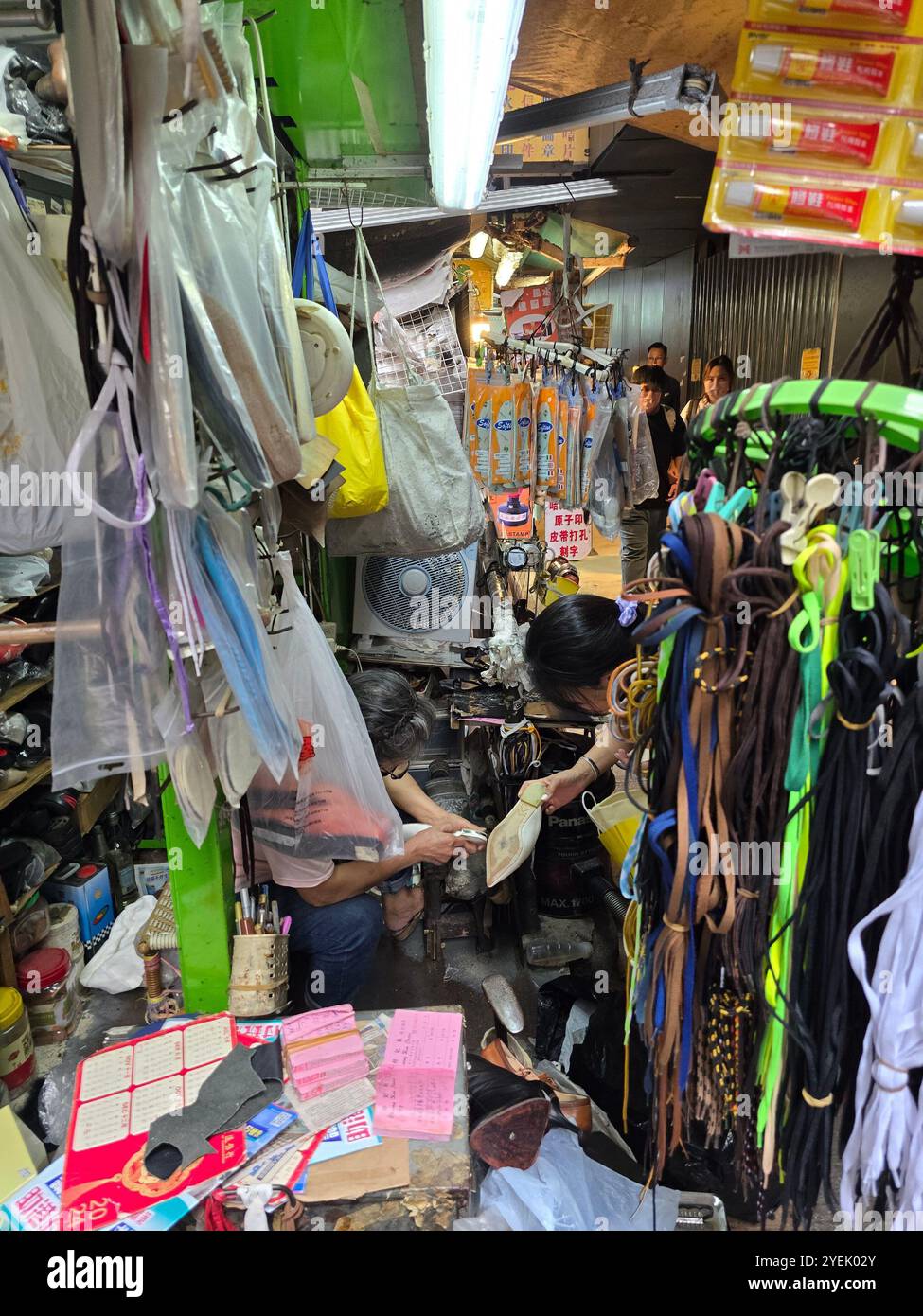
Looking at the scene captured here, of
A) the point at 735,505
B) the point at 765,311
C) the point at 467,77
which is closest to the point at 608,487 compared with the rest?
the point at 765,311

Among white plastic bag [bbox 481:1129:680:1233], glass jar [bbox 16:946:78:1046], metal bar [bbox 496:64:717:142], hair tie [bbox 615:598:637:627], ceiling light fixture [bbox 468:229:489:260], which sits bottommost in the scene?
glass jar [bbox 16:946:78:1046]

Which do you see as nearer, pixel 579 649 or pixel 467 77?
pixel 467 77

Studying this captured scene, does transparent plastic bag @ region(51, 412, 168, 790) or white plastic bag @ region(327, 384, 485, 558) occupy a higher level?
white plastic bag @ region(327, 384, 485, 558)

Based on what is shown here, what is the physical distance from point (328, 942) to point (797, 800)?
1.91 metres

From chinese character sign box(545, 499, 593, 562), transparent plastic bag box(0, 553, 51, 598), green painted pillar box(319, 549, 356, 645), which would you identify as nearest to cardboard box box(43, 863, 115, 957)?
transparent plastic bag box(0, 553, 51, 598)

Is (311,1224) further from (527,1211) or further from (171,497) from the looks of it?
(171,497)

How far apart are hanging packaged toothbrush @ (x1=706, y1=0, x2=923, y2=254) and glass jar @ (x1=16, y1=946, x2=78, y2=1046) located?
142 inches

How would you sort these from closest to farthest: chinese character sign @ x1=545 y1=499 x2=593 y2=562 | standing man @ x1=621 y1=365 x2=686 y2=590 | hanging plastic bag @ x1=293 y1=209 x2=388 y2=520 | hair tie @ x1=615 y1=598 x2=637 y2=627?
hair tie @ x1=615 y1=598 x2=637 y2=627 → hanging plastic bag @ x1=293 y1=209 x2=388 y2=520 → chinese character sign @ x1=545 y1=499 x2=593 y2=562 → standing man @ x1=621 y1=365 x2=686 y2=590

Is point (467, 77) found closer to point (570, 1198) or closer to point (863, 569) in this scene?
point (863, 569)

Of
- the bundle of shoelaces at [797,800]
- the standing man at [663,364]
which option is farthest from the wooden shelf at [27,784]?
the standing man at [663,364]

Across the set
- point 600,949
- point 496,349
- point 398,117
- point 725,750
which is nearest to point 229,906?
point 725,750

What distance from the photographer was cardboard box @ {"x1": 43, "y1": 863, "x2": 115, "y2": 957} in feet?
12.4

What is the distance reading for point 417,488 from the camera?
11.5 ft

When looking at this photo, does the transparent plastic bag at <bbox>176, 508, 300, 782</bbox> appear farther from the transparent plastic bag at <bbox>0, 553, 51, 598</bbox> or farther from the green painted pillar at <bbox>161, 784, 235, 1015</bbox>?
the transparent plastic bag at <bbox>0, 553, 51, 598</bbox>
